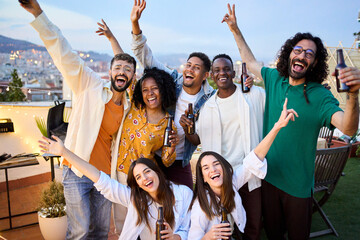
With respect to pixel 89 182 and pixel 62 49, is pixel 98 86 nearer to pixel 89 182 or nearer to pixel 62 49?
pixel 62 49

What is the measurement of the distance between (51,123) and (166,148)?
1306 millimetres

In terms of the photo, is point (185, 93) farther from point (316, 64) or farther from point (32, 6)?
point (32, 6)

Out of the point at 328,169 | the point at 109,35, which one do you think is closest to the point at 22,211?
the point at 109,35

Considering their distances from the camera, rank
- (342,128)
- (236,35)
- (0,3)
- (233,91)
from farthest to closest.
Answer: (0,3)
(236,35)
(233,91)
(342,128)

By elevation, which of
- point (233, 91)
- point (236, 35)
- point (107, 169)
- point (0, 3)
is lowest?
point (107, 169)

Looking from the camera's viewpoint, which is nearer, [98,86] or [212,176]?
[212,176]

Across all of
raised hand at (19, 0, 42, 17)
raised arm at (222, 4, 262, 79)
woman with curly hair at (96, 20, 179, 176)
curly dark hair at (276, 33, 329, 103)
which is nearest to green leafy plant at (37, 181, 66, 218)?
woman with curly hair at (96, 20, 179, 176)

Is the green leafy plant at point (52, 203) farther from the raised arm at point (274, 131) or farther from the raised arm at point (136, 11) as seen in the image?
the raised arm at point (274, 131)

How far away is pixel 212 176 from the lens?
220 cm

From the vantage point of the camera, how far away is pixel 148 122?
2.59 meters

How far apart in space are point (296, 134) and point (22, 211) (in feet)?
13.0

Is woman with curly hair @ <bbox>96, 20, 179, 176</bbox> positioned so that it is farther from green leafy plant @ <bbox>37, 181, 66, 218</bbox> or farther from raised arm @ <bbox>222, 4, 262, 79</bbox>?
green leafy plant @ <bbox>37, 181, 66, 218</bbox>

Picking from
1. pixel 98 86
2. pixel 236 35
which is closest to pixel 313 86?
pixel 236 35

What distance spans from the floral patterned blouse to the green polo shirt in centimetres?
85
